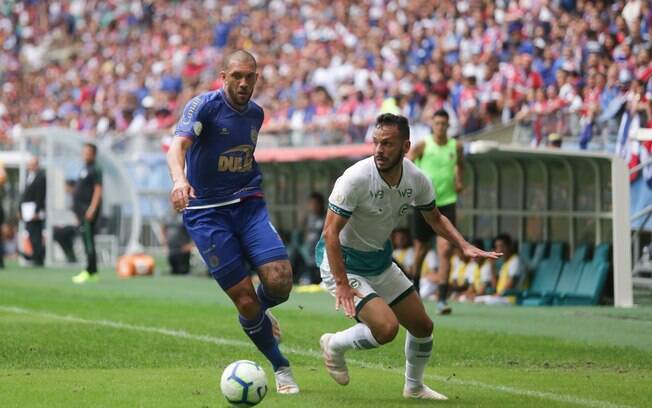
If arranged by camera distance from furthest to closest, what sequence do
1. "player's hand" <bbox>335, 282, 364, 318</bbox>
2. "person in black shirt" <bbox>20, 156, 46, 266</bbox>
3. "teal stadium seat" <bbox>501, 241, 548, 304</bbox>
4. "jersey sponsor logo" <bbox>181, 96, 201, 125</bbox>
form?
"person in black shirt" <bbox>20, 156, 46, 266</bbox>
"teal stadium seat" <bbox>501, 241, 548, 304</bbox>
"jersey sponsor logo" <bbox>181, 96, 201, 125</bbox>
"player's hand" <bbox>335, 282, 364, 318</bbox>

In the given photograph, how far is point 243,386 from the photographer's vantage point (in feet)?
27.3

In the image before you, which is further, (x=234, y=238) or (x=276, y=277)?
(x=234, y=238)

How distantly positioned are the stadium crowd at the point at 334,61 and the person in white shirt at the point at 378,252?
7971 mm

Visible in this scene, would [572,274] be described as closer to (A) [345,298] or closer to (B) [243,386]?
(A) [345,298]

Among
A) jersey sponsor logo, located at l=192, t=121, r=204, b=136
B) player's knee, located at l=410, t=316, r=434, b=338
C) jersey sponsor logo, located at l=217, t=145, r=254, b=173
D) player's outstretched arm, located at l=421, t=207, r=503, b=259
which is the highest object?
jersey sponsor logo, located at l=192, t=121, r=204, b=136

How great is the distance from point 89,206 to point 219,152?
13447 millimetres

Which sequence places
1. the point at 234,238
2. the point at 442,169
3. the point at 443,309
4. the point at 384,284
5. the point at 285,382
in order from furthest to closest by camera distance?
the point at 442,169, the point at 443,309, the point at 234,238, the point at 285,382, the point at 384,284

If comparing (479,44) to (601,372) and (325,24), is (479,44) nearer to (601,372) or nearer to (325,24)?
(325,24)

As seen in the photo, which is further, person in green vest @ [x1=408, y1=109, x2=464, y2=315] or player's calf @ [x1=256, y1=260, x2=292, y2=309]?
person in green vest @ [x1=408, y1=109, x2=464, y2=315]

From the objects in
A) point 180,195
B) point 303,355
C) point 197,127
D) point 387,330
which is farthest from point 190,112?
point 303,355

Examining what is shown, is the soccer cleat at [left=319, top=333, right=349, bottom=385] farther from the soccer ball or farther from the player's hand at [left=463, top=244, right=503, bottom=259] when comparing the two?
the player's hand at [left=463, top=244, right=503, bottom=259]

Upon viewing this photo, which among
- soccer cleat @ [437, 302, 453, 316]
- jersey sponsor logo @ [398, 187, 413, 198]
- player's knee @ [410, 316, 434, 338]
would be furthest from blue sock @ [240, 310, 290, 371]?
soccer cleat @ [437, 302, 453, 316]

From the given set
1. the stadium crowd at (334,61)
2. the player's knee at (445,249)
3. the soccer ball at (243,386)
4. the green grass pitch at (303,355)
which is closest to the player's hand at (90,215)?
the stadium crowd at (334,61)

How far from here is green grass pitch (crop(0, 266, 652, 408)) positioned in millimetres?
9164
